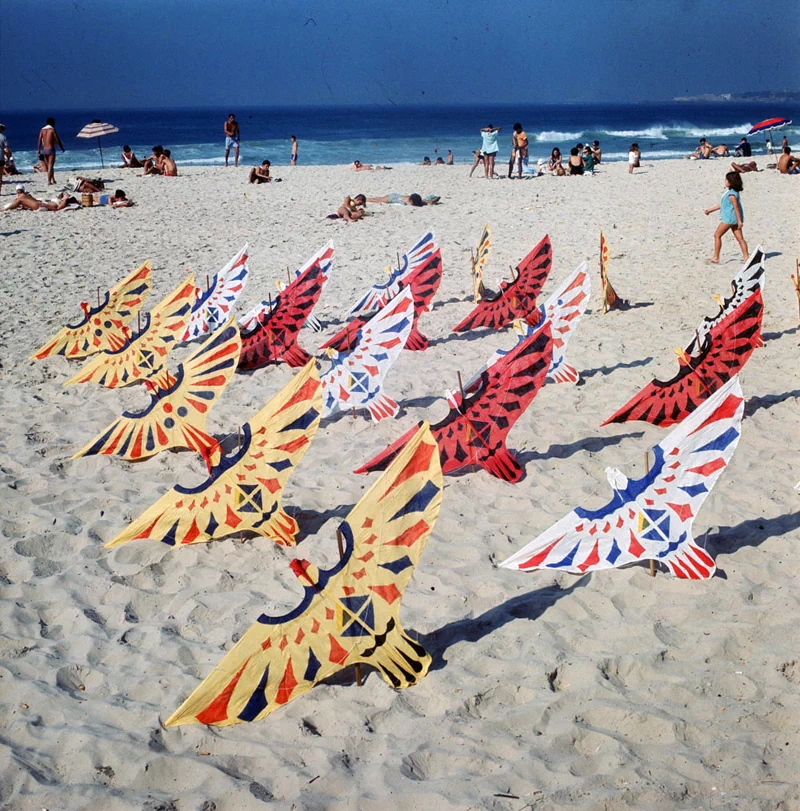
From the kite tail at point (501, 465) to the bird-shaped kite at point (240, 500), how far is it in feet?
4.98

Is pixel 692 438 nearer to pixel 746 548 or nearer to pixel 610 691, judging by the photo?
pixel 746 548

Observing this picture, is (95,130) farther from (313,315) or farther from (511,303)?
(511,303)

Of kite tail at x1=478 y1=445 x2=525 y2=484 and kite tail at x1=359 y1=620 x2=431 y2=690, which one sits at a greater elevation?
kite tail at x1=478 y1=445 x2=525 y2=484

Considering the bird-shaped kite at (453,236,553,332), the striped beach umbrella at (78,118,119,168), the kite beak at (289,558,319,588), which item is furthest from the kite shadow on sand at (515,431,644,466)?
the striped beach umbrella at (78,118,119,168)

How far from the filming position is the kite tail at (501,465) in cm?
601

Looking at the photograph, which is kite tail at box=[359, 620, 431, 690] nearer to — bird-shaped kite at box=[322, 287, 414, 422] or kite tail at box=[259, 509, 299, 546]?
kite tail at box=[259, 509, 299, 546]

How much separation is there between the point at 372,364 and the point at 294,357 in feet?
6.34

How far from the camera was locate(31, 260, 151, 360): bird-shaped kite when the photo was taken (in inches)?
358

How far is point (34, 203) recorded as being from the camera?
18094 mm

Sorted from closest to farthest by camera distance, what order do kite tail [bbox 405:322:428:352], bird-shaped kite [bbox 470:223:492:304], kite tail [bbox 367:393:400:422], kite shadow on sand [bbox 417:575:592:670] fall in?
kite shadow on sand [bbox 417:575:592:670]
kite tail [bbox 367:393:400:422]
kite tail [bbox 405:322:428:352]
bird-shaped kite [bbox 470:223:492:304]

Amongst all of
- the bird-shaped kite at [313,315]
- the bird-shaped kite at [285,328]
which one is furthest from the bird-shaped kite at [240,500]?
the bird-shaped kite at [313,315]

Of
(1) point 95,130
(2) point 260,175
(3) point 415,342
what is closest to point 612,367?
(3) point 415,342

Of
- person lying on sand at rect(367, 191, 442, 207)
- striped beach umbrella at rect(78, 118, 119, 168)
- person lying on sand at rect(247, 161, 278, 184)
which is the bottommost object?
person lying on sand at rect(367, 191, 442, 207)

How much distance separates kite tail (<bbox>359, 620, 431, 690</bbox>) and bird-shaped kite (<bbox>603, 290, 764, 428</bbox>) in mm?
3488
